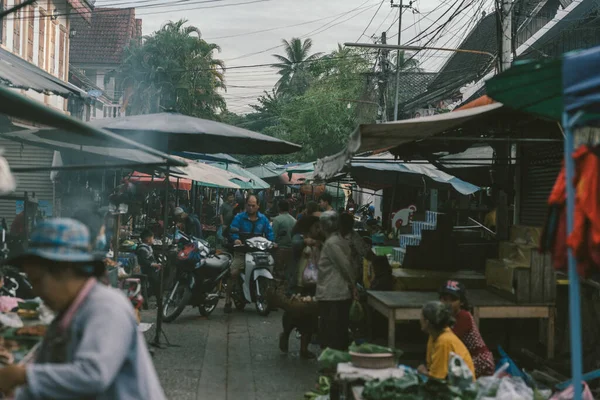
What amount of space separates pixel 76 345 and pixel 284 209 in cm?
1251

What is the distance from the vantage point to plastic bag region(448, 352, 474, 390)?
6.24 m

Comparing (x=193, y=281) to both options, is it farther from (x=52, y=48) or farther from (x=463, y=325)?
(x=52, y=48)

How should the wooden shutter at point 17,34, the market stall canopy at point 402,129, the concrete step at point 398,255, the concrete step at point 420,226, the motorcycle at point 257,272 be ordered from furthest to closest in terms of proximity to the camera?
the wooden shutter at point 17,34 < the motorcycle at point 257,272 < the concrete step at point 420,226 < the concrete step at point 398,255 < the market stall canopy at point 402,129

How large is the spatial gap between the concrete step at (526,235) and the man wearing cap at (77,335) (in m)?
6.36

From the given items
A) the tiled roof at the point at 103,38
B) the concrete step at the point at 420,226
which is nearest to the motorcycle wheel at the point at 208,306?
the concrete step at the point at 420,226

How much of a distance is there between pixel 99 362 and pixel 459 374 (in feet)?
13.1

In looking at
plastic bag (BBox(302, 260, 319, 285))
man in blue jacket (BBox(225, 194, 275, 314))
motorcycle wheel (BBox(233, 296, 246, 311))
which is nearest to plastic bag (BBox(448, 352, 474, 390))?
plastic bag (BBox(302, 260, 319, 285))

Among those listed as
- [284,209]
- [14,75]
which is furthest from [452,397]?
[284,209]

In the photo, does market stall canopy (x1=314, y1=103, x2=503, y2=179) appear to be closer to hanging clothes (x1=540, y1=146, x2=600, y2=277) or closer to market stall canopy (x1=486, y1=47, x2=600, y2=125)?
market stall canopy (x1=486, y1=47, x2=600, y2=125)

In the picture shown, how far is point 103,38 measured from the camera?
51.4m

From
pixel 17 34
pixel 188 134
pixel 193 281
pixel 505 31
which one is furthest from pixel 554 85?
pixel 17 34

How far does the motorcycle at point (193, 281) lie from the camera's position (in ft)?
42.1

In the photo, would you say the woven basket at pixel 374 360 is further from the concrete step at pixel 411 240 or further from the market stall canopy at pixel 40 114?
the concrete step at pixel 411 240

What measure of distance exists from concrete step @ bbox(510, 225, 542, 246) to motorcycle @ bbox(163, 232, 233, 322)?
18.2 ft
